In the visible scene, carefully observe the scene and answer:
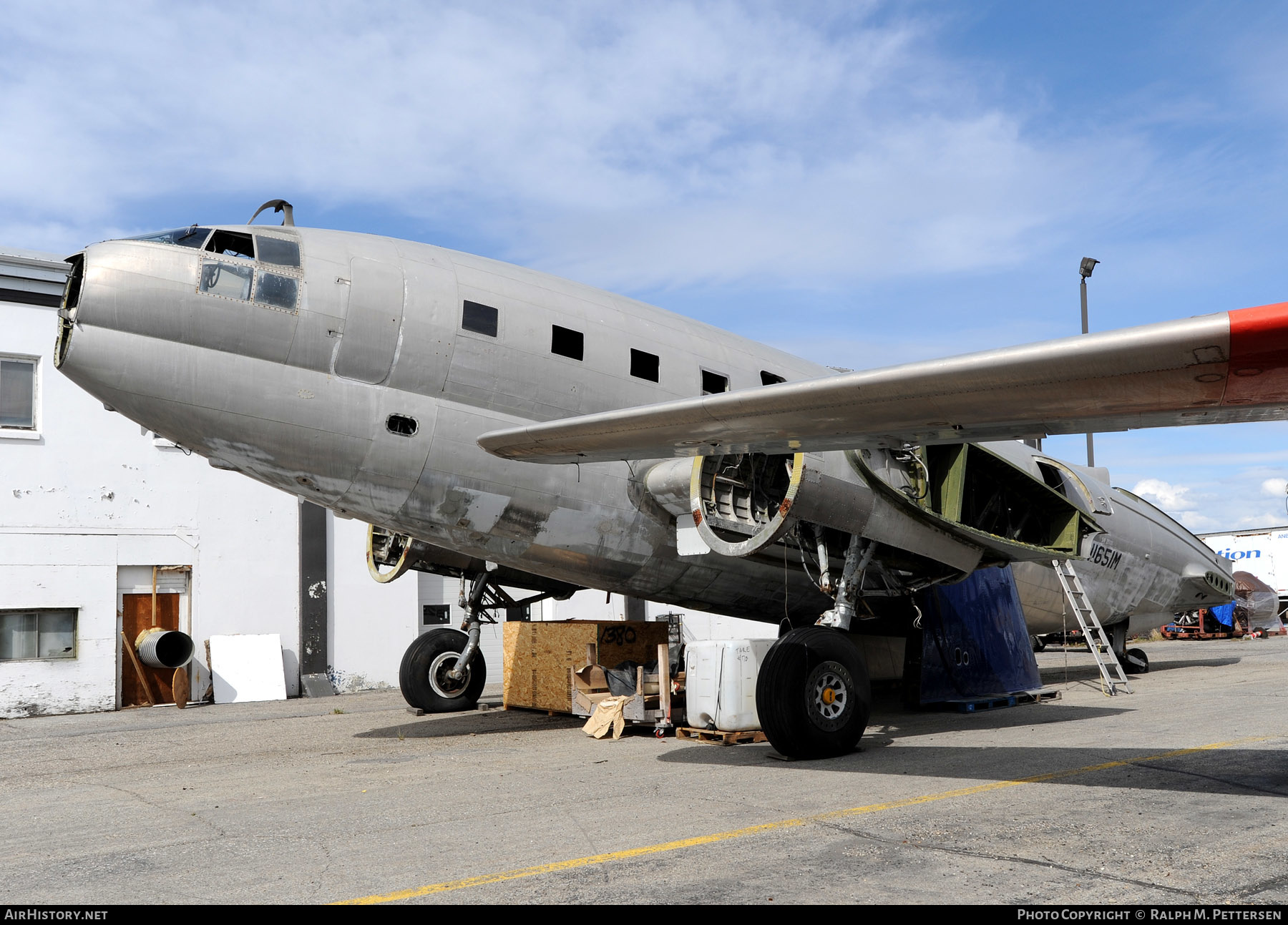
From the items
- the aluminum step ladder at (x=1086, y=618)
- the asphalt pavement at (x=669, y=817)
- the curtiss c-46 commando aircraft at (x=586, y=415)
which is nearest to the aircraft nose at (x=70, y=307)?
the curtiss c-46 commando aircraft at (x=586, y=415)

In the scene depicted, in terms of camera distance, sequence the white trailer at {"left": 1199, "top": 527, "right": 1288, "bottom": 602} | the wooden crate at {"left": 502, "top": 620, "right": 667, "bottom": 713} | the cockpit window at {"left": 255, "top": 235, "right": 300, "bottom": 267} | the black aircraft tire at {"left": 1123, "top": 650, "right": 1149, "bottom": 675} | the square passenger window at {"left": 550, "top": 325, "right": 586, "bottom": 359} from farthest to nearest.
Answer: the white trailer at {"left": 1199, "top": 527, "right": 1288, "bottom": 602}, the black aircraft tire at {"left": 1123, "top": 650, "right": 1149, "bottom": 675}, the wooden crate at {"left": 502, "top": 620, "right": 667, "bottom": 713}, the square passenger window at {"left": 550, "top": 325, "right": 586, "bottom": 359}, the cockpit window at {"left": 255, "top": 235, "right": 300, "bottom": 267}

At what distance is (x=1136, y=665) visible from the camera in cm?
2056

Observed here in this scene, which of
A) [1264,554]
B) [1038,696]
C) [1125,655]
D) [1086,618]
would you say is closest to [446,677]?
[1038,696]

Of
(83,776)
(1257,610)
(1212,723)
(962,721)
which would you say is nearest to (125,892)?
(83,776)

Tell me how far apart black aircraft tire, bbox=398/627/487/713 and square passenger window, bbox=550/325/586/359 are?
641 centimetres

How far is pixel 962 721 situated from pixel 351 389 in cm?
857

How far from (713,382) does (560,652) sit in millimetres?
4829

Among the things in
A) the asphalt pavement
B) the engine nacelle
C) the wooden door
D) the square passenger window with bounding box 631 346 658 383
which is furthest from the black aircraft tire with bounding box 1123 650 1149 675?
the wooden door

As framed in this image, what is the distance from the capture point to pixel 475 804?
752 centimetres

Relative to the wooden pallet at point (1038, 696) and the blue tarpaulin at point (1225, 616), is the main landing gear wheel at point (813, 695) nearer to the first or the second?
the wooden pallet at point (1038, 696)

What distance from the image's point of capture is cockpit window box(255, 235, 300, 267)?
364 inches

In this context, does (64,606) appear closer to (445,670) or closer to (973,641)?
(445,670)

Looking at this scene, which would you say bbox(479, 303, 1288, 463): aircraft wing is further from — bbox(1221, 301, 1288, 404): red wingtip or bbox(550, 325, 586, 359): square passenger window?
bbox(550, 325, 586, 359): square passenger window

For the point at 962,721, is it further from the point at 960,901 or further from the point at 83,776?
the point at 83,776
